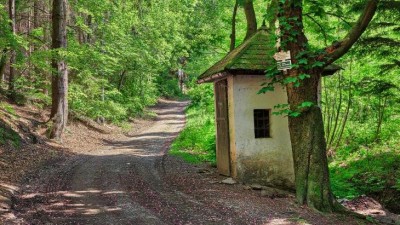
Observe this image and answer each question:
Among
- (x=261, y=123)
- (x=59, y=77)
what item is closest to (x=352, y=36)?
(x=261, y=123)

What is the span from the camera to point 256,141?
10602mm

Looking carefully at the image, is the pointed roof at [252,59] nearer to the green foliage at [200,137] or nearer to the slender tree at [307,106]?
the slender tree at [307,106]

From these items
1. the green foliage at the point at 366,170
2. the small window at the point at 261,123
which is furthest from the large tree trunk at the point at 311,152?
the green foliage at the point at 366,170

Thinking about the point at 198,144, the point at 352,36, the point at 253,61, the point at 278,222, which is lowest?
the point at 278,222

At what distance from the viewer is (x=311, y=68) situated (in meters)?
8.27

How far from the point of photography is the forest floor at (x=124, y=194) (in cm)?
692

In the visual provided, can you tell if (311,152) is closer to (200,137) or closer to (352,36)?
(352,36)

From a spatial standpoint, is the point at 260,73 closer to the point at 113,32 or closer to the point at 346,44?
the point at 346,44

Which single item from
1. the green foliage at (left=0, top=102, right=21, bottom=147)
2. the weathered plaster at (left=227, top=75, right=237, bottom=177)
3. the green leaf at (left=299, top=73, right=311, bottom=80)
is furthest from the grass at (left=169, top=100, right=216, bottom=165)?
the green leaf at (left=299, top=73, right=311, bottom=80)

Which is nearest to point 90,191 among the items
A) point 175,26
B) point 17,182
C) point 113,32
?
point 17,182

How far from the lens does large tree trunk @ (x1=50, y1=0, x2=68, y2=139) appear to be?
51.6 feet

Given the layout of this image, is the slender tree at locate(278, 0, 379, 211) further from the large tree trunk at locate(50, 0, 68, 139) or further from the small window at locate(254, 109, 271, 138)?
the large tree trunk at locate(50, 0, 68, 139)

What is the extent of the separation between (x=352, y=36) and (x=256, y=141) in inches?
159

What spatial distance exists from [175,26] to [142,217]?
23.9 m
